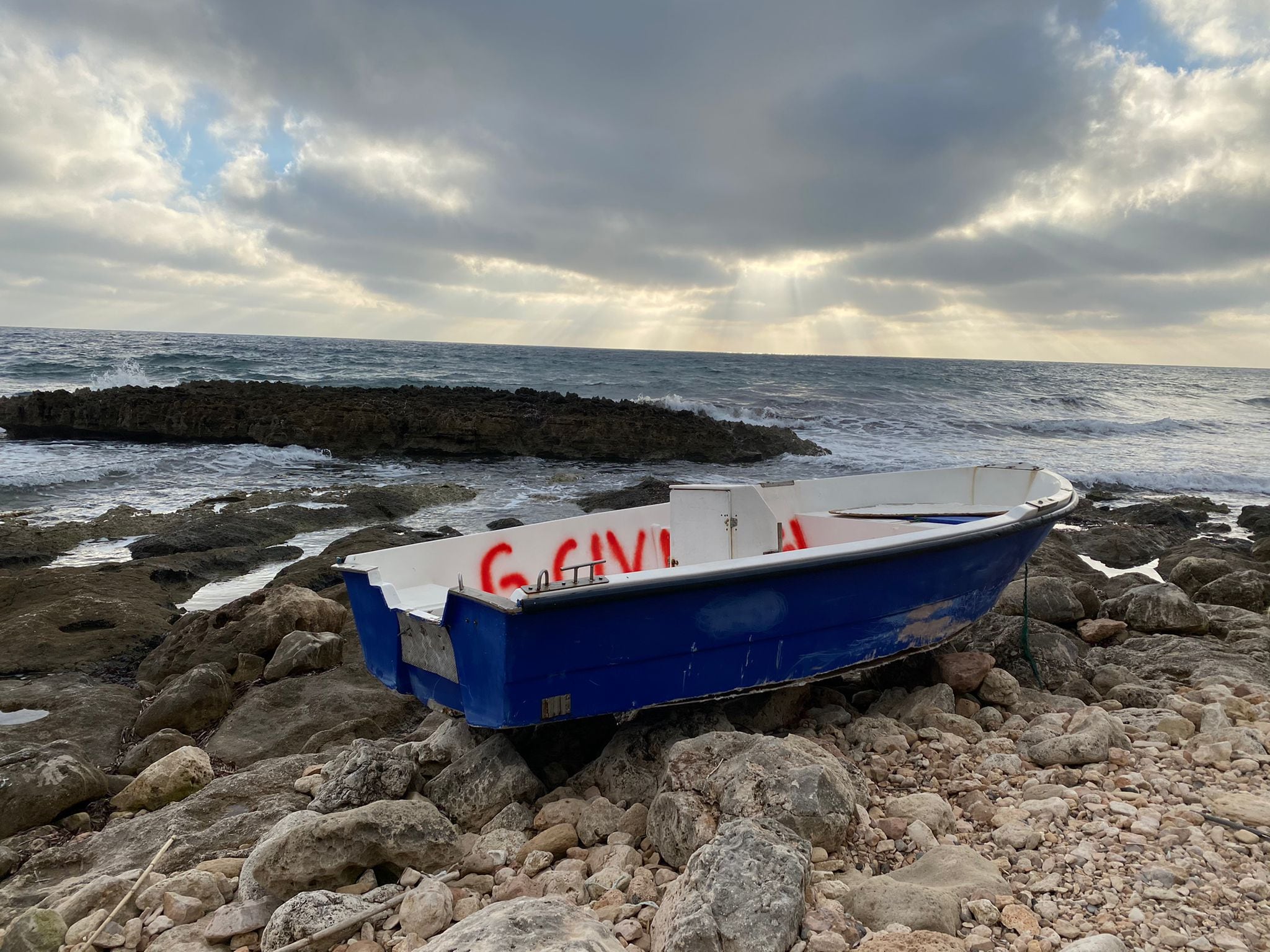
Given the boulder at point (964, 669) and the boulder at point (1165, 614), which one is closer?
the boulder at point (964, 669)

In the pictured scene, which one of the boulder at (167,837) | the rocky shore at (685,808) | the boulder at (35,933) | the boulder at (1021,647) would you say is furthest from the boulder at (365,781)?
the boulder at (1021,647)

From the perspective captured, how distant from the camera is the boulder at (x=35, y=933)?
112 inches

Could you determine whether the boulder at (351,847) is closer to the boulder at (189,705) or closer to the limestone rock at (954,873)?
the limestone rock at (954,873)

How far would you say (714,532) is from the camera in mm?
5688

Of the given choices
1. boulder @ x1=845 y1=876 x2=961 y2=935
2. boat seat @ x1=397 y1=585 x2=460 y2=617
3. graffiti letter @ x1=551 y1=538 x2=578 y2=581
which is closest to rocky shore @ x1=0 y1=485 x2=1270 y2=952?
boulder @ x1=845 y1=876 x2=961 y2=935

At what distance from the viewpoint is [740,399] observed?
3556 cm

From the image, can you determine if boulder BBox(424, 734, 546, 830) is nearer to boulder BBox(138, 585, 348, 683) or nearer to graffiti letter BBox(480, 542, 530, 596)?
graffiti letter BBox(480, 542, 530, 596)

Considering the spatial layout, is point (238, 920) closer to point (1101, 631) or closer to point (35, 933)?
point (35, 933)

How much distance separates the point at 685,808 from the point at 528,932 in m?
0.95

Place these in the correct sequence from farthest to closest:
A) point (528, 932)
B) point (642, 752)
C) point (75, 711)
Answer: point (75, 711), point (642, 752), point (528, 932)

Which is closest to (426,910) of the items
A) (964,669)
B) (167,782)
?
(167,782)

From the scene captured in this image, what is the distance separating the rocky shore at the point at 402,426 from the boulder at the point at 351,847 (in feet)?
51.7

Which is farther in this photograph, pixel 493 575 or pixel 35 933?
pixel 493 575

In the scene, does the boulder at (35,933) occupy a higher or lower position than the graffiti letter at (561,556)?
lower
